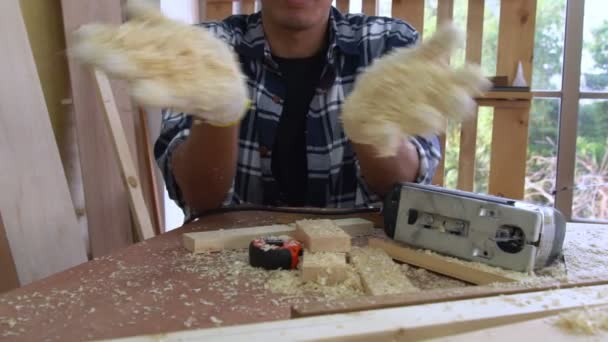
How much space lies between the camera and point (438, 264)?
730 millimetres

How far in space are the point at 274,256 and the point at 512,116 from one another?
5.52 ft

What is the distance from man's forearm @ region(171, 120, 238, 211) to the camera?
2.95 ft

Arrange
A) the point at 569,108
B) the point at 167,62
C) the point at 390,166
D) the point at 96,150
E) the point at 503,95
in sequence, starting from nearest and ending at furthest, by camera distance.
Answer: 1. the point at 167,62
2. the point at 390,166
3. the point at 96,150
4. the point at 503,95
5. the point at 569,108

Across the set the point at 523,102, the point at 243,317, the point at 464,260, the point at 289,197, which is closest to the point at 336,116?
the point at 289,197

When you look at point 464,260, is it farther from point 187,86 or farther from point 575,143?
point 575,143

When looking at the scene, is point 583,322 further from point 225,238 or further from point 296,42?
point 296,42

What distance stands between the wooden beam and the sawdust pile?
1680 millimetres

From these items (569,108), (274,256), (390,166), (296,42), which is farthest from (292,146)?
(569,108)

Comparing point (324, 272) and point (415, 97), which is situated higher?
point (415, 97)

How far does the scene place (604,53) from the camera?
7.04 feet

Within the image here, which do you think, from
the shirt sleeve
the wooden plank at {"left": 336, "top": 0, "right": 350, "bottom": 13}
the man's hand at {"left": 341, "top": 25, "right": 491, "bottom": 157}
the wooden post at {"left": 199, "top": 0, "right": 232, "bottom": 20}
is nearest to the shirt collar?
the shirt sleeve

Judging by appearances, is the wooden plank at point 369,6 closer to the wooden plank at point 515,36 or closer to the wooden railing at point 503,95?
the wooden railing at point 503,95

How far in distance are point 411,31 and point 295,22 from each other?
1.07 feet

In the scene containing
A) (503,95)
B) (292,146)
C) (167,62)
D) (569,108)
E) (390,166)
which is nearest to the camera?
(167,62)
